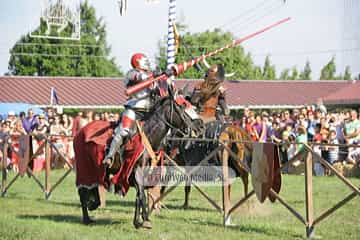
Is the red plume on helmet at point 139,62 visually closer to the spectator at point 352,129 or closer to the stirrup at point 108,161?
the stirrup at point 108,161

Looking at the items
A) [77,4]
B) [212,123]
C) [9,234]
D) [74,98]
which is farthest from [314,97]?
[9,234]

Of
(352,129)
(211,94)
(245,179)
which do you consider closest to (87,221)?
(245,179)

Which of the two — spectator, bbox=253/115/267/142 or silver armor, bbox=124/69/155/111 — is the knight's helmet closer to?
silver armor, bbox=124/69/155/111

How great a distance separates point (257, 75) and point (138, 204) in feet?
209

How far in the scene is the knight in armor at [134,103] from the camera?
421 inches

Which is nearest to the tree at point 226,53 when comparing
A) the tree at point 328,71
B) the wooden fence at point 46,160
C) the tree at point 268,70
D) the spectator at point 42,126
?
the tree at point 268,70

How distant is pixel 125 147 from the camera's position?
10.9 metres

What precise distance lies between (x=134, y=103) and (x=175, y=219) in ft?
6.91

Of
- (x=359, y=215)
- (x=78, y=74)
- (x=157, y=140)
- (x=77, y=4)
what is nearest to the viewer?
(x=157, y=140)

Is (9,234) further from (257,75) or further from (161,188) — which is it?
(257,75)

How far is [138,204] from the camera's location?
35.1ft

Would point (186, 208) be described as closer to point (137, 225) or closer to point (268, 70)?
point (137, 225)

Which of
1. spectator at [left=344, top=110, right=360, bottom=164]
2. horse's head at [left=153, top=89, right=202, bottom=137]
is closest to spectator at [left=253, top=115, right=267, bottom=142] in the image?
spectator at [left=344, top=110, right=360, bottom=164]

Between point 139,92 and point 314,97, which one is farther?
point 314,97
